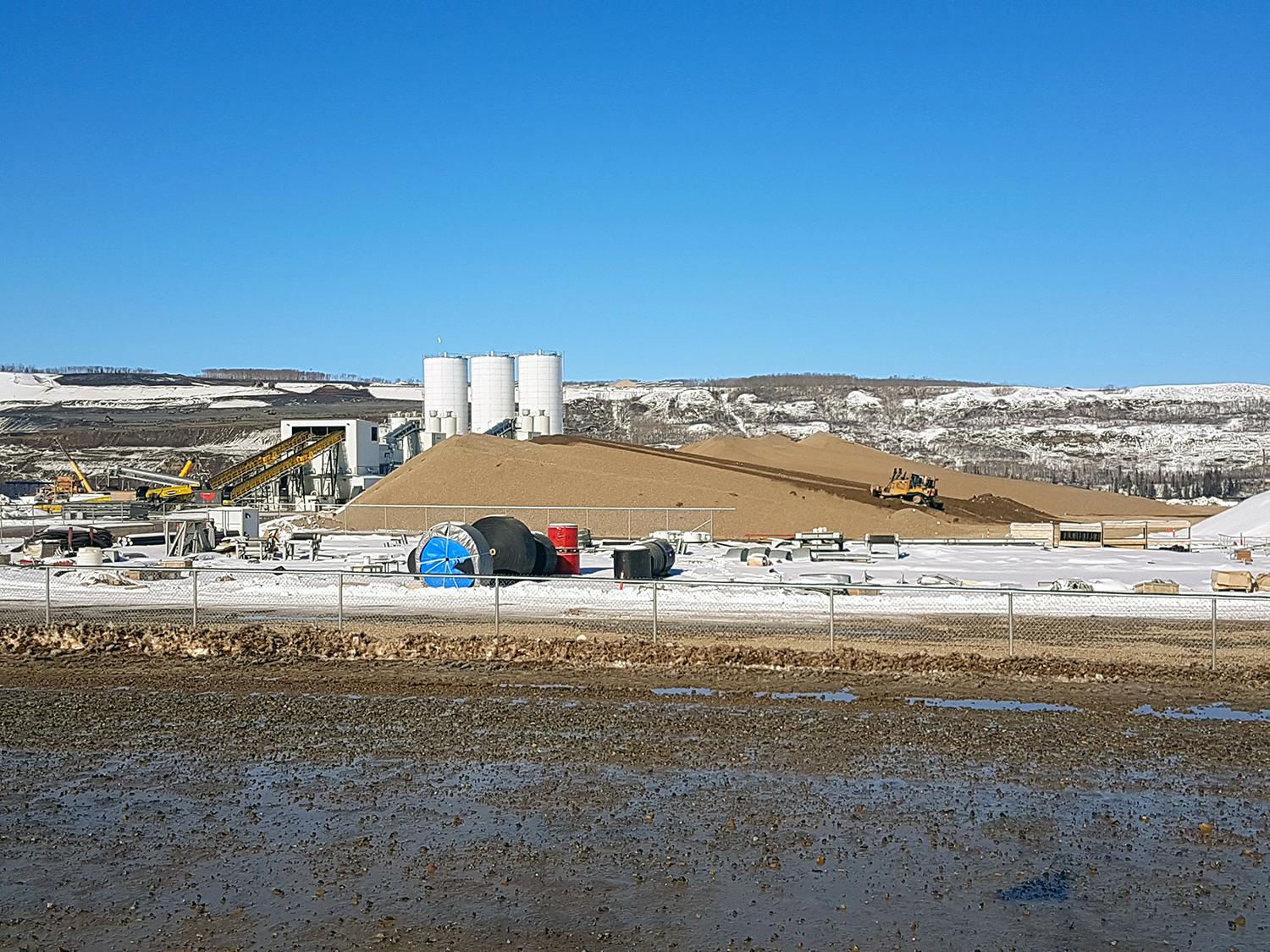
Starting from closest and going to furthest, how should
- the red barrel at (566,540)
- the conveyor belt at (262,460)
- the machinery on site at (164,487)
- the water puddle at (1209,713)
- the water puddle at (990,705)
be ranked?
the water puddle at (1209,713) < the water puddle at (990,705) < the red barrel at (566,540) < the machinery on site at (164,487) < the conveyor belt at (262,460)

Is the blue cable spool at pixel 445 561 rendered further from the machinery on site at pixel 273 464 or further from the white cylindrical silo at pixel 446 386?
the white cylindrical silo at pixel 446 386

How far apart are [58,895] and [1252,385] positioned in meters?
170

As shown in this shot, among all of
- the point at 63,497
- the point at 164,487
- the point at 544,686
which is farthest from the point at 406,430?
the point at 544,686

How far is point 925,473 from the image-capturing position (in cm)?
8238

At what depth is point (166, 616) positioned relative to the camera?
2562cm

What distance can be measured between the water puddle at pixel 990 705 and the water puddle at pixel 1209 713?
37.6 inches

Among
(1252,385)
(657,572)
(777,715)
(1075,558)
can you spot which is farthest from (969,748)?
(1252,385)

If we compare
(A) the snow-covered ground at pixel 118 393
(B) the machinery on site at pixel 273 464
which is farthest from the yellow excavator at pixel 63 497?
(A) the snow-covered ground at pixel 118 393

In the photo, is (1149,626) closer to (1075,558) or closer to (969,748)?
(969,748)

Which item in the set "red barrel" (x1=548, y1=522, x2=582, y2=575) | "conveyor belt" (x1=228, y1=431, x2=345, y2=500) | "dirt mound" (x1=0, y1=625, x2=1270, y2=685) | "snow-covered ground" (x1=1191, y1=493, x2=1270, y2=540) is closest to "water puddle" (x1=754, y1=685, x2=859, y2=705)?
"dirt mound" (x1=0, y1=625, x2=1270, y2=685)

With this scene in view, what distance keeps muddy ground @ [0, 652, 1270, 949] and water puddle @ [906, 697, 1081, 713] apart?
0.20 meters

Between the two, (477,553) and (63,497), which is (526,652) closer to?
(477,553)

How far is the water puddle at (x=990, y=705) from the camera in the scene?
54.5ft

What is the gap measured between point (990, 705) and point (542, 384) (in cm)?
7396
